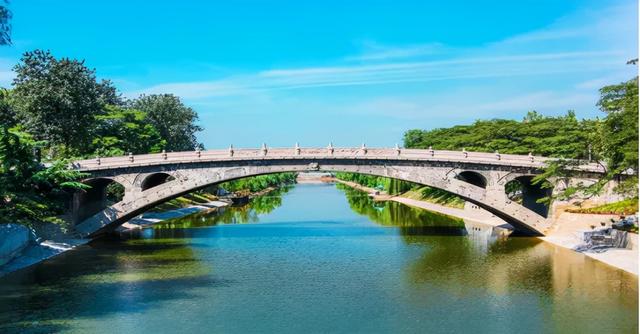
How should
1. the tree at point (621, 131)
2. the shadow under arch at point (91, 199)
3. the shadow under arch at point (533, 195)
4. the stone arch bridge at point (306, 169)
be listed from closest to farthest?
the tree at point (621, 131)
the stone arch bridge at point (306, 169)
the shadow under arch at point (91, 199)
the shadow under arch at point (533, 195)

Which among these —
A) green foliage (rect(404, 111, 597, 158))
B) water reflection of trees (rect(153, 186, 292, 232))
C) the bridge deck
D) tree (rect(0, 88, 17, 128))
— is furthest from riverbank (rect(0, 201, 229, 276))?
green foliage (rect(404, 111, 597, 158))

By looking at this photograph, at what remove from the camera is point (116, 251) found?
4512 cm

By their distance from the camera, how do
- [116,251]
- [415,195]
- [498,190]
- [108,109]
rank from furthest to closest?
[415,195] → [108,109] → [498,190] → [116,251]

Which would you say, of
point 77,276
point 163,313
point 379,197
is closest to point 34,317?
point 163,313

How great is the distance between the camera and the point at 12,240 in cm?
3816

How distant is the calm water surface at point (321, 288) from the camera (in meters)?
25.3

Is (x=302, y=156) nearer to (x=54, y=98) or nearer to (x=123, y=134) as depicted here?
(x=54, y=98)

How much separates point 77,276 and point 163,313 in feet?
37.5

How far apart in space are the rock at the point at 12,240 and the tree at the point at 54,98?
1978 centimetres

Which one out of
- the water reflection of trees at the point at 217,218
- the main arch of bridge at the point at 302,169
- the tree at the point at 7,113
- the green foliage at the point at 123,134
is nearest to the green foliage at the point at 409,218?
the main arch of bridge at the point at 302,169

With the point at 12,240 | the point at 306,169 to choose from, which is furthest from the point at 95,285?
the point at 306,169

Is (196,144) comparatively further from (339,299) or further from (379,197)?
(339,299)

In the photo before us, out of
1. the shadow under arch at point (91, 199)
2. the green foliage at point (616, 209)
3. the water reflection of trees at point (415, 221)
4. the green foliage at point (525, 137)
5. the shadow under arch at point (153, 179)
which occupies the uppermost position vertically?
the green foliage at point (525, 137)

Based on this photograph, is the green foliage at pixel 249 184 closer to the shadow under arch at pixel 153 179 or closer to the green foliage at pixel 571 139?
the green foliage at pixel 571 139
